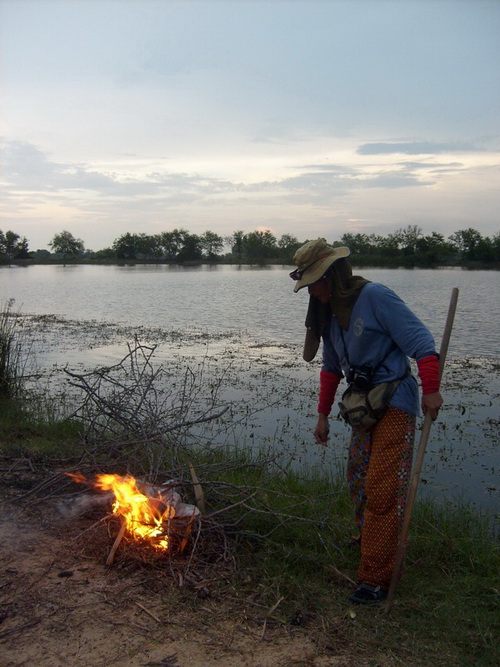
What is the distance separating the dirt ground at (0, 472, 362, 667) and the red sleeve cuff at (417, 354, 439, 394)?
1.41m

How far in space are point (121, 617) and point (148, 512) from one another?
0.75 meters

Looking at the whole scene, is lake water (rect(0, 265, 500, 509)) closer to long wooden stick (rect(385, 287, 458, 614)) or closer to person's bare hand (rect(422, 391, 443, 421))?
long wooden stick (rect(385, 287, 458, 614))

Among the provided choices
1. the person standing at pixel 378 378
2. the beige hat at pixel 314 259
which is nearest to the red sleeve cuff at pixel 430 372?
the person standing at pixel 378 378

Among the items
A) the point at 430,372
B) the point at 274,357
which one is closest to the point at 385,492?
the point at 430,372

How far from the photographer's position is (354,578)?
3.58 m

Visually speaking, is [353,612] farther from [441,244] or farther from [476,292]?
[441,244]

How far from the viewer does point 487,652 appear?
287 centimetres

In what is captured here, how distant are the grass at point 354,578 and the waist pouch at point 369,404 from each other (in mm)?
1024

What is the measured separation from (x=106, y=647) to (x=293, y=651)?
3.00 ft

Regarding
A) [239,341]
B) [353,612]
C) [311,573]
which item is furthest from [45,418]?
[239,341]

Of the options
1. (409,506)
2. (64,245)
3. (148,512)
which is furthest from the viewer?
(64,245)

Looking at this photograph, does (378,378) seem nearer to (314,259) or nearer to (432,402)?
(432,402)

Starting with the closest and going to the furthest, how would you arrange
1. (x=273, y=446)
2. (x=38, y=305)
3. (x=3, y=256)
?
(x=273, y=446) → (x=38, y=305) → (x=3, y=256)

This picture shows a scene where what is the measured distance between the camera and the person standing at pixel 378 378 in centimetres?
319
